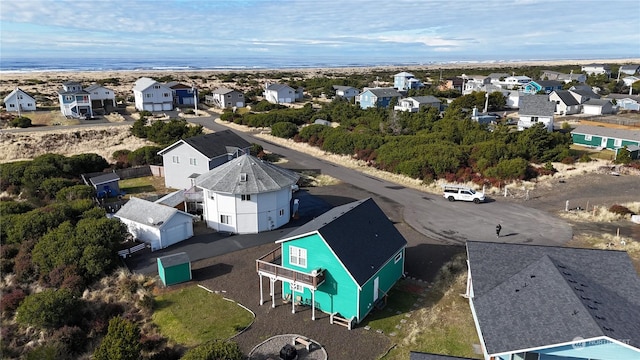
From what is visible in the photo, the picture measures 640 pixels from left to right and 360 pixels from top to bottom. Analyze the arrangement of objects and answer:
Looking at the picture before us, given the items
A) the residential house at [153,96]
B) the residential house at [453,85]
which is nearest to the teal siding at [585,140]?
the residential house at [453,85]

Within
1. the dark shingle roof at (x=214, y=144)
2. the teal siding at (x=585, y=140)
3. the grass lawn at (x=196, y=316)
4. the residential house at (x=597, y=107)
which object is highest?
the residential house at (x=597, y=107)

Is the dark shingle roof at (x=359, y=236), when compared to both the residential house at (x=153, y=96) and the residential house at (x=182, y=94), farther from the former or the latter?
the residential house at (x=182, y=94)

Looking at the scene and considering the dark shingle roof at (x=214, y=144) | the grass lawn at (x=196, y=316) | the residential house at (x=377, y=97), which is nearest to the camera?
the grass lawn at (x=196, y=316)

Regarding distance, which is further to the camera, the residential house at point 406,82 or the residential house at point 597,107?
the residential house at point 406,82

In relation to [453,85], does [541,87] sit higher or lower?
lower

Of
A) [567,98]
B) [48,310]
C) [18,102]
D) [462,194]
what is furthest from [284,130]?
[567,98]

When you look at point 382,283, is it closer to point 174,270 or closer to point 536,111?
point 174,270

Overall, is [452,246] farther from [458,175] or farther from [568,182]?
[568,182]
